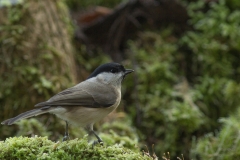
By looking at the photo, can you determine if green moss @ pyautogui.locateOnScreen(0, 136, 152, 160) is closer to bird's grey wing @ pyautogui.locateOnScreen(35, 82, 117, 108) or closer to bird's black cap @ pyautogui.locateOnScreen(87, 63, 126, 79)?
bird's grey wing @ pyautogui.locateOnScreen(35, 82, 117, 108)

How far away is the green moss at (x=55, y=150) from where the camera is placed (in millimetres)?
2363

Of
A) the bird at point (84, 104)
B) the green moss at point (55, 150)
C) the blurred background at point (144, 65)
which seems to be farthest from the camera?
the blurred background at point (144, 65)

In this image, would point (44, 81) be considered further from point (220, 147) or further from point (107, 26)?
point (220, 147)

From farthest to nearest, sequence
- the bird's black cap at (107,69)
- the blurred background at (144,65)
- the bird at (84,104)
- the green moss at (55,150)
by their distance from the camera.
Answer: the blurred background at (144,65), the bird's black cap at (107,69), the bird at (84,104), the green moss at (55,150)

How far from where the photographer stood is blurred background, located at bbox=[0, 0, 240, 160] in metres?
4.34

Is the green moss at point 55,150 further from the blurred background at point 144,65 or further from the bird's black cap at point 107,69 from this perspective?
the blurred background at point 144,65

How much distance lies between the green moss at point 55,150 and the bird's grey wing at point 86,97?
60cm

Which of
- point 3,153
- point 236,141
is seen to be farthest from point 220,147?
point 3,153

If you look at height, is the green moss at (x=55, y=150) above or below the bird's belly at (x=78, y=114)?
above

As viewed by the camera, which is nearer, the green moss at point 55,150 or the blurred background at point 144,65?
the green moss at point 55,150

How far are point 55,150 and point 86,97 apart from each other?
89 centimetres

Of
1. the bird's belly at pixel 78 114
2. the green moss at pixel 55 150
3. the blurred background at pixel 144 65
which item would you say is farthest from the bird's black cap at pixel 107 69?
the green moss at pixel 55 150

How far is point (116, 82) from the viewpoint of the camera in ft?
11.9

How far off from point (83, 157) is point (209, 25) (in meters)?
3.56
